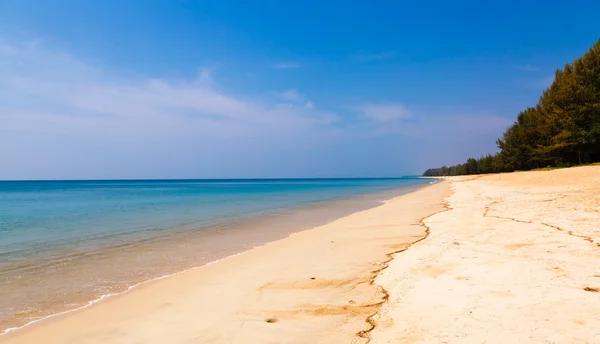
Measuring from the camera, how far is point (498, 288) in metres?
4.13

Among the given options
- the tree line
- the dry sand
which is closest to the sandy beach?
the dry sand

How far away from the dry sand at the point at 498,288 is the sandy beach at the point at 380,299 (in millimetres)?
16

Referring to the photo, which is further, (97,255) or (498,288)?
(97,255)

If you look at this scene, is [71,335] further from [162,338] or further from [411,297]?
[411,297]

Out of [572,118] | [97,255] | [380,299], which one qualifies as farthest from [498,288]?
[572,118]

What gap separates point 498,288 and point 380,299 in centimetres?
149

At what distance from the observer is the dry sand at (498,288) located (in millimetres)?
3021

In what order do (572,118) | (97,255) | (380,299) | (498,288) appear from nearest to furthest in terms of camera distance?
(498,288) → (380,299) → (97,255) → (572,118)

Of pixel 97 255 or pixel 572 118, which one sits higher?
pixel 572 118

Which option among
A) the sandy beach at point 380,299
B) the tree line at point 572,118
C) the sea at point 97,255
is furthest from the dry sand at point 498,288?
the tree line at point 572,118

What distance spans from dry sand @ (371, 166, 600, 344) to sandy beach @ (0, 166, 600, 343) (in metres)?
0.02

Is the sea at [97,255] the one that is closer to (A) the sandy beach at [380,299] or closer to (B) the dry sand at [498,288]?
(A) the sandy beach at [380,299]

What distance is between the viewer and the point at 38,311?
488 centimetres

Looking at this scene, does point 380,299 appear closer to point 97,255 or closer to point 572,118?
point 97,255
